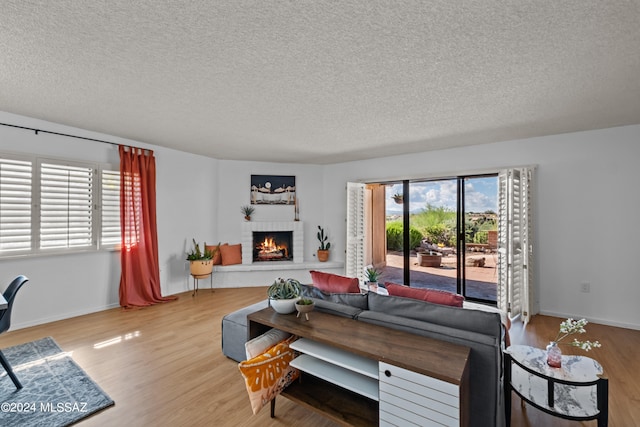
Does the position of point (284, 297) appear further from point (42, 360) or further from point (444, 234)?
point (444, 234)

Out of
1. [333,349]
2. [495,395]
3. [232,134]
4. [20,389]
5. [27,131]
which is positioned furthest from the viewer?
[232,134]

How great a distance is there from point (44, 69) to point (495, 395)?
3702mm

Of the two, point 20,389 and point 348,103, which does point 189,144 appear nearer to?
point 348,103

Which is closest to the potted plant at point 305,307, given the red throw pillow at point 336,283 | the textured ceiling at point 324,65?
the red throw pillow at point 336,283

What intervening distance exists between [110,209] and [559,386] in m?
5.11

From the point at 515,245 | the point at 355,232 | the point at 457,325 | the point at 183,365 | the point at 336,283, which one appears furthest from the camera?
the point at 355,232

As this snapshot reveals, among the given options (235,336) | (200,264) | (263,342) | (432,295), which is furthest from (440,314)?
(200,264)

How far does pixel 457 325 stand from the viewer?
1753mm

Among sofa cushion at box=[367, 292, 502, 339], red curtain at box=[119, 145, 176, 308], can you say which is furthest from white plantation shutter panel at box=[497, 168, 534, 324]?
red curtain at box=[119, 145, 176, 308]

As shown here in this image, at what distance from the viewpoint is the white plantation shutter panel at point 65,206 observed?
11.6 feet

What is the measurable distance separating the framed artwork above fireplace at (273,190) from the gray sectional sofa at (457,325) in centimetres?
368

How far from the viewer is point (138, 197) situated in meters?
4.28

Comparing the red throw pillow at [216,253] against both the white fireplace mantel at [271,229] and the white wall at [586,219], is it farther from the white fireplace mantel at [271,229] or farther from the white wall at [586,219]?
the white wall at [586,219]

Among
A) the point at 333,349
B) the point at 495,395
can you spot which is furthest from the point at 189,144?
the point at 495,395
